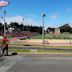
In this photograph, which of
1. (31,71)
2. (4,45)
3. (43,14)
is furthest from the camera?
(43,14)

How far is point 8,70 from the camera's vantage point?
1422 cm

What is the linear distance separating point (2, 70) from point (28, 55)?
32.2ft

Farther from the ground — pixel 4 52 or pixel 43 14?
pixel 43 14

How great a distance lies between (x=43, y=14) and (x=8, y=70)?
13.2m

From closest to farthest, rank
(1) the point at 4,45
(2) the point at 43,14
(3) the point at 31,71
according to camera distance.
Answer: (3) the point at 31,71 < (1) the point at 4,45 < (2) the point at 43,14

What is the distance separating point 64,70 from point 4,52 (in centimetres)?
1001

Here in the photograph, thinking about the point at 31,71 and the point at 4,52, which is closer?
the point at 31,71

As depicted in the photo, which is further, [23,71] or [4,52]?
[4,52]

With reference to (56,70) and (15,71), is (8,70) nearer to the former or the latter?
(15,71)

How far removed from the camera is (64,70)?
46.6 ft

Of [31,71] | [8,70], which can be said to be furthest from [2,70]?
[31,71]

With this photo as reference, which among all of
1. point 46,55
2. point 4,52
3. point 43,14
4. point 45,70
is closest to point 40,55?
point 46,55

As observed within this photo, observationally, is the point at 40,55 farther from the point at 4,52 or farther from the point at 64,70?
the point at 64,70

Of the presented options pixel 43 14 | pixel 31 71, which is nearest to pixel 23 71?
pixel 31 71
